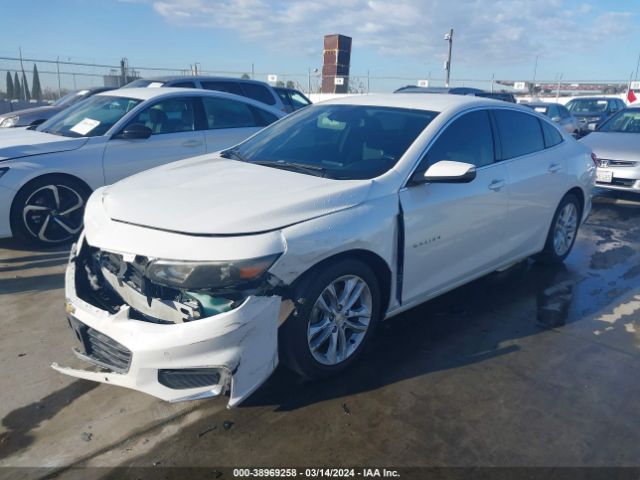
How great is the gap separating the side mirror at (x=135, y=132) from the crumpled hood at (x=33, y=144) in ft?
1.26

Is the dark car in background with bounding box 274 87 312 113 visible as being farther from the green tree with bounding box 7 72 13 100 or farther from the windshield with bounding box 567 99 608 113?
the green tree with bounding box 7 72 13 100

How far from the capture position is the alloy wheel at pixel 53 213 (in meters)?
5.38

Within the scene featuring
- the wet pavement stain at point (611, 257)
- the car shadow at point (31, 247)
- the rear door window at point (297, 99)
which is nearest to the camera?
the car shadow at point (31, 247)

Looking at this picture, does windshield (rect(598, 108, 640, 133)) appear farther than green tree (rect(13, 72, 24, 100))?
No

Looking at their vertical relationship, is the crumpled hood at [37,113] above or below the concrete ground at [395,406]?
above

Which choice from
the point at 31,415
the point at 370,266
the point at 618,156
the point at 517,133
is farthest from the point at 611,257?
the point at 31,415

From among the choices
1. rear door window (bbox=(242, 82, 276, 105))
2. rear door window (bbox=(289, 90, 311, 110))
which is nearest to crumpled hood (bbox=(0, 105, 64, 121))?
rear door window (bbox=(242, 82, 276, 105))

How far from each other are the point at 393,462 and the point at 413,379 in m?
0.78

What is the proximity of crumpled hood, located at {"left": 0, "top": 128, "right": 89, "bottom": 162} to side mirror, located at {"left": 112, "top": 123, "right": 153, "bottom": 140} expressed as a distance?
0.39 meters

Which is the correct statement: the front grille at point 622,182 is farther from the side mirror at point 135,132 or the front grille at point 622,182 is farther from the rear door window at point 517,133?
the side mirror at point 135,132

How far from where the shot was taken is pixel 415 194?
346 centimetres

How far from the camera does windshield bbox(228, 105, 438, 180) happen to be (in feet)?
11.6

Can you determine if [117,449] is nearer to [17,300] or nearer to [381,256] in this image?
[381,256]

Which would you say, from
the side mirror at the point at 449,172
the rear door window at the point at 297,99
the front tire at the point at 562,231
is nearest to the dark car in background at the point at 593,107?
the rear door window at the point at 297,99
